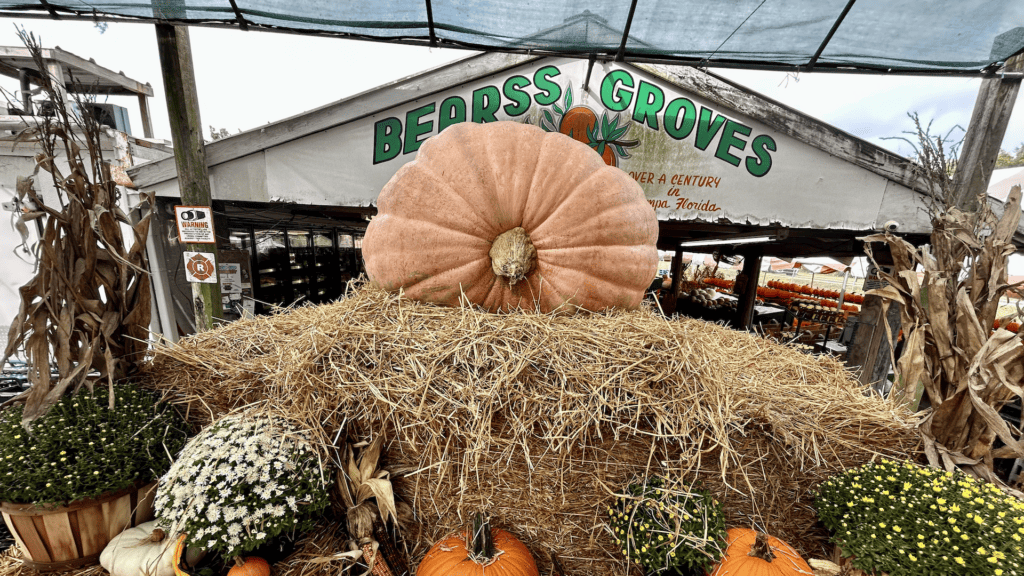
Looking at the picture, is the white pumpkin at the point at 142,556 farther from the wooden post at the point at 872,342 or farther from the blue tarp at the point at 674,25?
the wooden post at the point at 872,342

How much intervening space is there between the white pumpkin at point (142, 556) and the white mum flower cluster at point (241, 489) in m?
0.09

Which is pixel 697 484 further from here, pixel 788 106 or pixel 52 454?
pixel 788 106

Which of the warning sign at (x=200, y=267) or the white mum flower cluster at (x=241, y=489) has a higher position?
the warning sign at (x=200, y=267)

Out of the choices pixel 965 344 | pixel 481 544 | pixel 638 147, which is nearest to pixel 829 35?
pixel 638 147

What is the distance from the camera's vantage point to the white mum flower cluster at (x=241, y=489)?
1.15 metres

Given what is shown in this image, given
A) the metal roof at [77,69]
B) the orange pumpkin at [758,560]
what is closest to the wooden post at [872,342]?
the orange pumpkin at [758,560]

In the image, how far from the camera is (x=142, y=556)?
1.24 metres

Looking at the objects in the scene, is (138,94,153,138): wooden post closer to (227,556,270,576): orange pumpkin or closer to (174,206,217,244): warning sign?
(174,206,217,244): warning sign

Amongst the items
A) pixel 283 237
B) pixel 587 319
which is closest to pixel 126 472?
pixel 587 319

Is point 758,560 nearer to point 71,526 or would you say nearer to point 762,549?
point 762,549

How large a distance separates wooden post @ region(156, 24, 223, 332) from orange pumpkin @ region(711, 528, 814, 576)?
11.9 ft

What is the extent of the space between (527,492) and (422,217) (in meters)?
1.25

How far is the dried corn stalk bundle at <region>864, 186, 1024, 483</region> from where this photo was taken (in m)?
1.48

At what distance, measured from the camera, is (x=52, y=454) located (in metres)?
1.23
